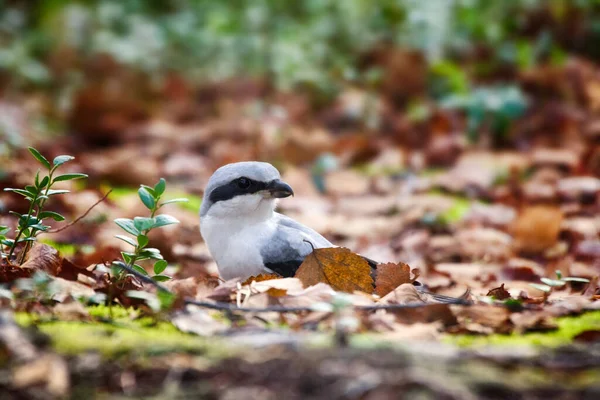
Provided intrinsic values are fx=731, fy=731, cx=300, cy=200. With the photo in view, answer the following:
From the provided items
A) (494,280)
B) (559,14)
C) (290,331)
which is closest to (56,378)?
(290,331)

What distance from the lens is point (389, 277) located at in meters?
3.10

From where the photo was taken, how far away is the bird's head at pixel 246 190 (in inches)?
144

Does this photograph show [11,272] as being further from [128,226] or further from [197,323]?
[197,323]

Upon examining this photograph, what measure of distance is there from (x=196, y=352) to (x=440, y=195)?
4.96 metres

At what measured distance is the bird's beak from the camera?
12.0ft

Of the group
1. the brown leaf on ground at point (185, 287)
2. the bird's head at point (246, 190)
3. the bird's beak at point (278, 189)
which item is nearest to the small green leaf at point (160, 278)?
the brown leaf on ground at point (185, 287)

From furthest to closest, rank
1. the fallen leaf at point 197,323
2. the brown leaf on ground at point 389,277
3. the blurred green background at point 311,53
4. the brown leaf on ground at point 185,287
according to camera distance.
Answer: the blurred green background at point 311,53 < the brown leaf on ground at point 389,277 < the brown leaf on ground at point 185,287 < the fallen leaf at point 197,323

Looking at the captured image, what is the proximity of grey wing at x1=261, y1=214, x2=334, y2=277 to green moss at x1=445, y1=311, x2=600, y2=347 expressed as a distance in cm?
103

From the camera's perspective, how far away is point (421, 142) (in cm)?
837

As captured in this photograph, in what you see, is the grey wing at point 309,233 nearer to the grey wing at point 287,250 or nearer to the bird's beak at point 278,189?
the grey wing at point 287,250

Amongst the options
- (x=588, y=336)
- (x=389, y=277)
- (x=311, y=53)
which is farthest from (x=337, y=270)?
(x=311, y=53)

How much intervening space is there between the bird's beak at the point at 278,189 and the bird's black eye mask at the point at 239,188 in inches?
1.0

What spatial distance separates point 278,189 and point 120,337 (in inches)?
61.3

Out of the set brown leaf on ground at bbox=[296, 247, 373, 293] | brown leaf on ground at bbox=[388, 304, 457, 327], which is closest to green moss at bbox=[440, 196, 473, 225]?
brown leaf on ground at bbox=[296, 247, 373, 293]
